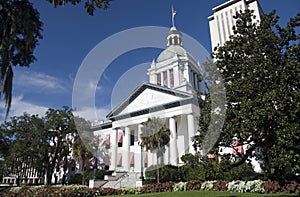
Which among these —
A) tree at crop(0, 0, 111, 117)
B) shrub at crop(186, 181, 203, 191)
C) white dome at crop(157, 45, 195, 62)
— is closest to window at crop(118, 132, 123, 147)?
shrub at crop(186, 181, 203, 191)

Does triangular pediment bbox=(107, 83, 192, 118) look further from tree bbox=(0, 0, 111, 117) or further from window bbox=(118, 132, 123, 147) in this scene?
tree bbox=(0, 0, 111, 117)

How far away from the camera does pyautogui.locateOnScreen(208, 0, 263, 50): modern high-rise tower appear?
54719 mm

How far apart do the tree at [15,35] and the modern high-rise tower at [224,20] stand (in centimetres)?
5317

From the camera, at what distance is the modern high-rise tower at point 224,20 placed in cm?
5472

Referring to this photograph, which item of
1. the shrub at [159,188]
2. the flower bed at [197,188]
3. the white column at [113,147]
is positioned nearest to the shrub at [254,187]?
the flower bed at [197,188]

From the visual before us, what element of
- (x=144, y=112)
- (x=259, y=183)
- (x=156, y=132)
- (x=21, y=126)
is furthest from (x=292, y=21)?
(x=21, y=126)

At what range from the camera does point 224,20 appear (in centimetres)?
5681

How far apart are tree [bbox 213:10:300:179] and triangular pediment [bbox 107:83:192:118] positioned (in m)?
17.8

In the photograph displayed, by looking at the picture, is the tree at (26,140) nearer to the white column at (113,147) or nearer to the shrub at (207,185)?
the white column at (113,147)

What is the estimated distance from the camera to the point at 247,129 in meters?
12.5

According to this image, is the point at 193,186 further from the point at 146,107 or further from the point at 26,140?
the point at 26,140

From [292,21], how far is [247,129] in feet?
27.2

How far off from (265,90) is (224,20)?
4883 cm

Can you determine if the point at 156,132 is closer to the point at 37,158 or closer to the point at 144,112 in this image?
the point at 144,112
